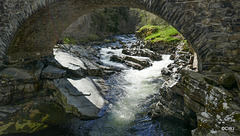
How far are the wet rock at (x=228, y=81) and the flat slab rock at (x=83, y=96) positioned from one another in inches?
211

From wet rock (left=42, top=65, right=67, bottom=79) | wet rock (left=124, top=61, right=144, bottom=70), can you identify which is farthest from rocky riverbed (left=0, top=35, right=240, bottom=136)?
wet rock (left=124, top=61, right=144, bottom=70)

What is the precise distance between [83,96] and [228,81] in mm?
6572

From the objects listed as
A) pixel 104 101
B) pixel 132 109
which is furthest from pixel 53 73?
pixel 132 109

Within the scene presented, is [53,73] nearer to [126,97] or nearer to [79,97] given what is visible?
[79,97]

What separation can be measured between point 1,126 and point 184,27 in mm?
8527

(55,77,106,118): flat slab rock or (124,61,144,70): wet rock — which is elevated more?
(124,61,144,70): wet rock

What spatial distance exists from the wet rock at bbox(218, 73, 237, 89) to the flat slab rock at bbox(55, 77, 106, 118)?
5.35 metres

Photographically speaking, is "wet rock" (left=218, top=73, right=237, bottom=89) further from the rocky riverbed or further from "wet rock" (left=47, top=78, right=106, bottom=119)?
"wet rock" (left=47, top=78, right=106, bottom=119)

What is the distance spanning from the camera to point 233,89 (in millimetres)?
4117

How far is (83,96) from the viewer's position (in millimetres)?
7922

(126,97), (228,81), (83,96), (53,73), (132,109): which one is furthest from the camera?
(53,73)

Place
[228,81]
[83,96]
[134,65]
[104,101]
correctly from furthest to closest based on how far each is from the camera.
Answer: [134,65], [104,101], [83,96], [228,81]

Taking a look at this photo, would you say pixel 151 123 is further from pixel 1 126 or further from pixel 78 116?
pixel 1 126

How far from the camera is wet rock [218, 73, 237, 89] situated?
416cm
